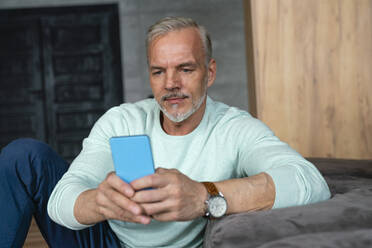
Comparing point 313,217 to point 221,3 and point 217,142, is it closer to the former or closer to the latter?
point 217,142

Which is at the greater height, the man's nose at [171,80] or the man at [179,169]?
the man's nose at [171,80]

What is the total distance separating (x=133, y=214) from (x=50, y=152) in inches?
22.5

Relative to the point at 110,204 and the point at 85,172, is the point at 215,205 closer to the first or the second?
the point at 110,204

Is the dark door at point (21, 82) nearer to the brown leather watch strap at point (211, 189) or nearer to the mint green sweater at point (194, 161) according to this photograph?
the mint green sweater at point (194, 161)

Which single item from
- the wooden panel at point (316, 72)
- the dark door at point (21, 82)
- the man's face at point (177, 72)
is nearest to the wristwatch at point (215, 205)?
the man's face at point (177, 72)

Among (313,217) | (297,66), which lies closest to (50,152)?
(313,217)

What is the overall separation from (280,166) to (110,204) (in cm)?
44

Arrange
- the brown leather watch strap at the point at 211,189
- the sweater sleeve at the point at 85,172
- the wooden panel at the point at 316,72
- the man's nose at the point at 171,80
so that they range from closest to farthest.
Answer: the brown leather watch strap at the point at 211,189 → the sweater sleeve at the point at 85,172 → the man's nose at the point at 171,80 → the wooden panel at the point at 316,72

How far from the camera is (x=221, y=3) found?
6.29 m

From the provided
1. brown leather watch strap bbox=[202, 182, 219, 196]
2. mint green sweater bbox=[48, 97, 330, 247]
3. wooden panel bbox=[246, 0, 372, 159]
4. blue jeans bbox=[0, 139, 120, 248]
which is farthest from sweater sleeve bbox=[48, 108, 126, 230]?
wooden panel bbox=[246, 0, 372, 159]

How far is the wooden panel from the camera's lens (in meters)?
2.42

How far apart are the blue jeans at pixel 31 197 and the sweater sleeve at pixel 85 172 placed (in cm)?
12

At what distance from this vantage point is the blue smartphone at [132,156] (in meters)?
0.82

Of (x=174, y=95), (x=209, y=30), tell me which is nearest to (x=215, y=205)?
(x=174, y=95)
